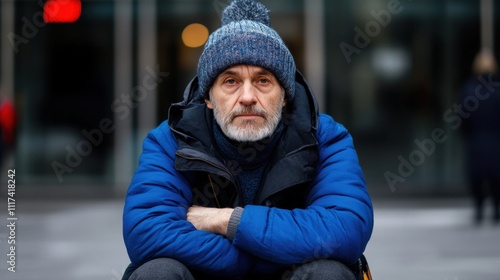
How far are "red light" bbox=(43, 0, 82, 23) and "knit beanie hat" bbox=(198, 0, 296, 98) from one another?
A: 30.8ft

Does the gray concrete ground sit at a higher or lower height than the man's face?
lower

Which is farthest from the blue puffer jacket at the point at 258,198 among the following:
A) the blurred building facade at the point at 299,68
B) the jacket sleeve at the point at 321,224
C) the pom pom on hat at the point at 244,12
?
the blurred building facade at the point at 299,68

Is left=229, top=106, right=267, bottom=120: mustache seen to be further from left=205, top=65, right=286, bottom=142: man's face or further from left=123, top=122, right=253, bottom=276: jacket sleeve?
left=123, top=122, right=253, bottom=276: jacket sleeve

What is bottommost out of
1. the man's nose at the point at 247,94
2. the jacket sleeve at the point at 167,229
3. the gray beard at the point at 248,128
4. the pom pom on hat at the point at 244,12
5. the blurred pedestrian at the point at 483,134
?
the blurred pedestrian at the point at 483,134

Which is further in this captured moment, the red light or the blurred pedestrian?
the red light

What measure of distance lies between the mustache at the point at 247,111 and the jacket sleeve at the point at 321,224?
32 centimetres

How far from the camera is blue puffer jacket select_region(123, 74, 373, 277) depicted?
299 centimetres

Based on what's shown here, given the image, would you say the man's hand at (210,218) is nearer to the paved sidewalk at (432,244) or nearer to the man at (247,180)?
the man at (247,180)

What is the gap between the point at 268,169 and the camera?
3.27m

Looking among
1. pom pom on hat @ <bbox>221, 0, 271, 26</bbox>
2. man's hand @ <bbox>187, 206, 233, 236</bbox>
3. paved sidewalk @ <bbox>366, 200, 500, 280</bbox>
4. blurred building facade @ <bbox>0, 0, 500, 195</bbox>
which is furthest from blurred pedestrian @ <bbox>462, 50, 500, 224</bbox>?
man's hand @ <bbox>187, 206, 233, 236</bbox>

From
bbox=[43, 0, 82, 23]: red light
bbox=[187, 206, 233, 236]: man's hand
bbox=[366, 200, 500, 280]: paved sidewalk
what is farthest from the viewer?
bbox=[43, 0, 82, 23]: red light

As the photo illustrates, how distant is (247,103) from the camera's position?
3227 millimetres

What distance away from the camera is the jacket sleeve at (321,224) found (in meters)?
2.97

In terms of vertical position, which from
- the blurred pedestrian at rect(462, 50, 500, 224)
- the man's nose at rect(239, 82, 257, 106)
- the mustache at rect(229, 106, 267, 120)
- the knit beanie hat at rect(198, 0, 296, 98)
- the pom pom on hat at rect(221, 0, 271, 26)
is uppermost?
the pom pom on hat at rect(221, 0, 271, 26)
